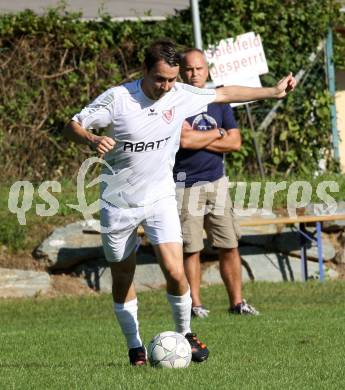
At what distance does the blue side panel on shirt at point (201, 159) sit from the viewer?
427 inches

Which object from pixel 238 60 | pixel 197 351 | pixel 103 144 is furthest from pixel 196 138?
pixel 238 60

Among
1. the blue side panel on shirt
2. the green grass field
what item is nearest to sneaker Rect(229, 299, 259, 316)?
the green grass field

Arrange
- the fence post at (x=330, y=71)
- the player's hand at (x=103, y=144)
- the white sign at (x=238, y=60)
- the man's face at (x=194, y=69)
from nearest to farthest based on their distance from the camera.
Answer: the player's hand at (x=103, y=144) < the man's face at (x=194, y=69) < the white sign at (x=238, y=60) < the fence post at (x=330, y=71)

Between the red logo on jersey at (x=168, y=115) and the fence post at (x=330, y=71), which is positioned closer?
the red logo on jersey at (x=168, y=115)

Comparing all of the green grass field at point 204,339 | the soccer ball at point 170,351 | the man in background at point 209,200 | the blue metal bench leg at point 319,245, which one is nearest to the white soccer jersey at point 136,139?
the soccer ball at point 170,351

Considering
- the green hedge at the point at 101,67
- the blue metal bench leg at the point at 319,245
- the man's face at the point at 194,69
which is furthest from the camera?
the green hedge at the point at 101,67

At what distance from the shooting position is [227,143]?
1088 centimetres

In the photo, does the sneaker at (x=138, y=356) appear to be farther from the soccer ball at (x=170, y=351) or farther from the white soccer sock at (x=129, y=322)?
the soccer ball at (x=170, y=351)

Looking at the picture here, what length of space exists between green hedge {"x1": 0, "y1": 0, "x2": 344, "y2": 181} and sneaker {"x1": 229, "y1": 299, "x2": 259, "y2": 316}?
5.19m

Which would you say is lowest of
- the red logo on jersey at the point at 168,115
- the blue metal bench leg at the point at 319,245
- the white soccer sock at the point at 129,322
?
the blue metal bench leg at the point at 319,245

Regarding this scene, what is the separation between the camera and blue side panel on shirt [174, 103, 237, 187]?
10.8 metres

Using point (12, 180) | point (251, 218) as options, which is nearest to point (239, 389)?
point (251, 218)

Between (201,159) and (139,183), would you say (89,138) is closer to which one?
(139,183)

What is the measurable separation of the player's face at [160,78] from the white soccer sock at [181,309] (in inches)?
53.7
